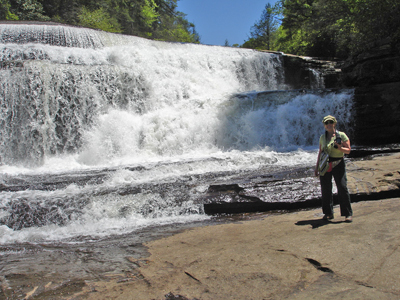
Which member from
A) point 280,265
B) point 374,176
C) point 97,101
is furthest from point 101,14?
point 280,265

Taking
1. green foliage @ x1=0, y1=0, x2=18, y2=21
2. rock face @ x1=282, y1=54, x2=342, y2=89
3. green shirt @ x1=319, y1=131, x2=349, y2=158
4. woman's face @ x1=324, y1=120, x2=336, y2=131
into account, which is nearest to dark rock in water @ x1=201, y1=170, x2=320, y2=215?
green shirt @ x1=319, y1=131, x2=349, y2=158

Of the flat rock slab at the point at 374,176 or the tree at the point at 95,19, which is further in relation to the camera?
the tree at the point at 95,19

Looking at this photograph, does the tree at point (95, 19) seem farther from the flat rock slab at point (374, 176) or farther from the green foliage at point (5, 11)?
the flat rock slab at point (374, 176)

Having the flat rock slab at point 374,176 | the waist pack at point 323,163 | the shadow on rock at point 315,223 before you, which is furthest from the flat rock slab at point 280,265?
the flat rock slab at point 374,176

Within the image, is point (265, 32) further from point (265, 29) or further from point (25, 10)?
point (25, 10)

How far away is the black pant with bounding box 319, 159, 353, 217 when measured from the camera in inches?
137

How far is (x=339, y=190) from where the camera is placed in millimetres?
3582

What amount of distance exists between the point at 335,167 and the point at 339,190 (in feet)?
0.93

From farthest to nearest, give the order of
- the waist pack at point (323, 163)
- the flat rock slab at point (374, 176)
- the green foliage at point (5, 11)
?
the green foliage at point (5, 11), the flat rock slab at point (374, 176), the waist pack at point (323, 163)

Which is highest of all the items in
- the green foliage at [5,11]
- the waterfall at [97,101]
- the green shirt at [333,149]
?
the green foliage at [5,11]

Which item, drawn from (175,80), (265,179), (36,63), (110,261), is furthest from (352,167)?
(36,63)

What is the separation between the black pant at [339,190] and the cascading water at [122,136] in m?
1.98

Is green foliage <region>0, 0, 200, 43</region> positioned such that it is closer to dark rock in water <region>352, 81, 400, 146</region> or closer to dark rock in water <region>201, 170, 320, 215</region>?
dark rock in water <region>352, 81, 400, 146</region>

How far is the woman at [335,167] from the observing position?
11.3ft
